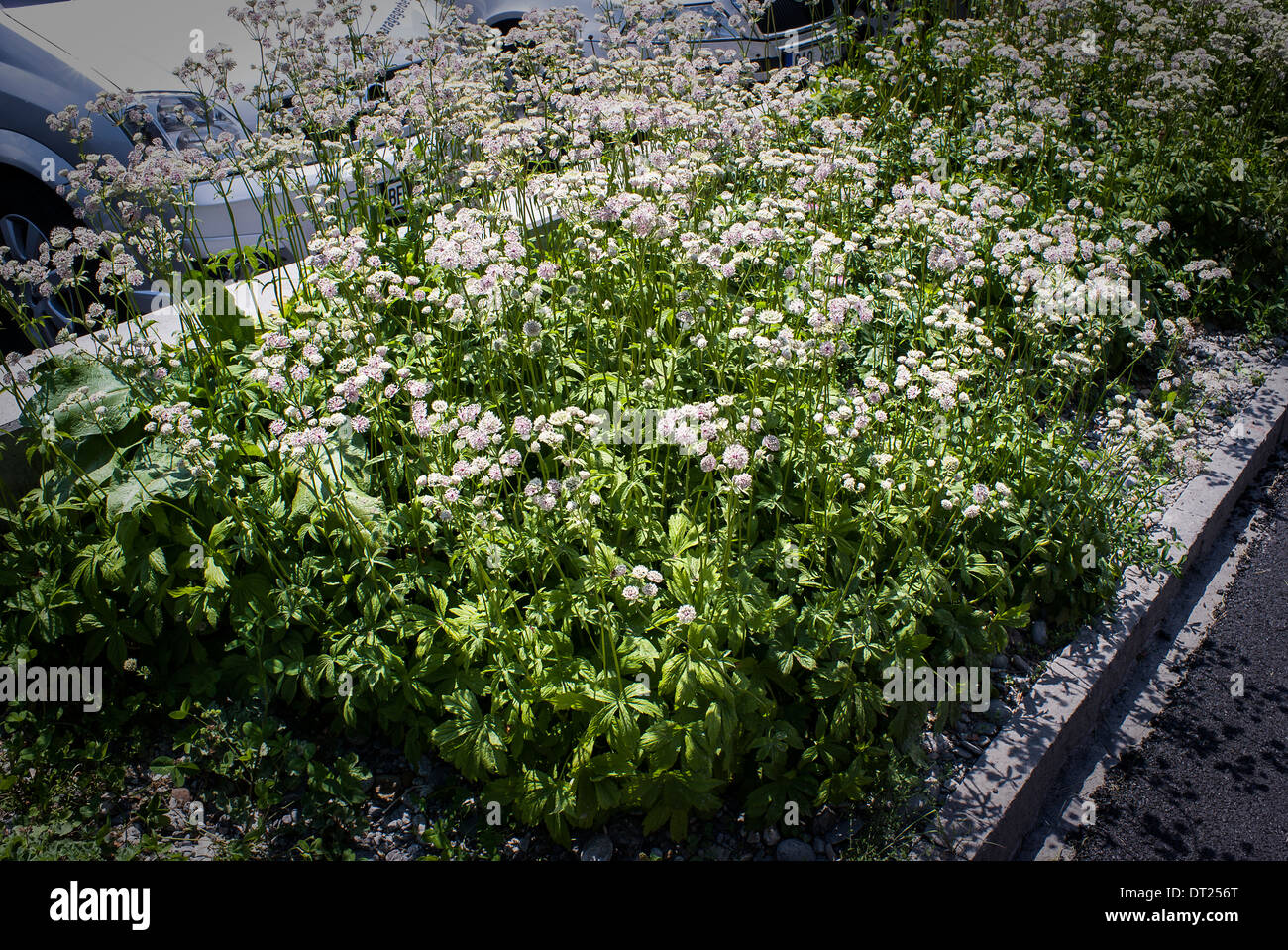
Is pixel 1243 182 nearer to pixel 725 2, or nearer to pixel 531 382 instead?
pixel 725 2

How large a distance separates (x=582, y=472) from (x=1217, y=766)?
3.12 m

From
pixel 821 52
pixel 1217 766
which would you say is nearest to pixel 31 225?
pixel 1217 766

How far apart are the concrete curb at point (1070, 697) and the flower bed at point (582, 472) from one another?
23cm

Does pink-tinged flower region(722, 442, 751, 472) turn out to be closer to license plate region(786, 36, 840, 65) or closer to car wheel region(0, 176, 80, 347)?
car wheel region(0, 176, 80, 347)

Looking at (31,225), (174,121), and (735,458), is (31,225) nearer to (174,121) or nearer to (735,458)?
(174,121)

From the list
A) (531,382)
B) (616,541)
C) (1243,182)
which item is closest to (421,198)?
(531,382)

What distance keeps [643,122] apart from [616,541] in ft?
8.69

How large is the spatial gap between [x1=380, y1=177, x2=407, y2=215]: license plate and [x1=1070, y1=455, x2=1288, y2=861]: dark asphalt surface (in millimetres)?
4995

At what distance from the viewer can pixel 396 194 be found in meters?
5.79

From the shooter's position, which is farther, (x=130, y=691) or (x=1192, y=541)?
(x=1192, y=541)

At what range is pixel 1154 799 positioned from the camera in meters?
3.64

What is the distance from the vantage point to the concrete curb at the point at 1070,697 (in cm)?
334

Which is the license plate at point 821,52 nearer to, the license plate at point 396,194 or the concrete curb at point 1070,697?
the license plate at point 396,194

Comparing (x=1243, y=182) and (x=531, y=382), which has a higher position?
(x=1243, y=182)
